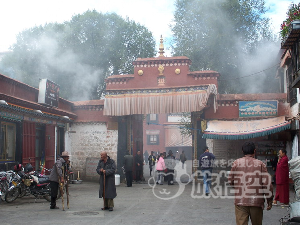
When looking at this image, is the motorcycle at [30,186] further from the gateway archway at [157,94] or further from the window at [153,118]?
the window at [153,118]

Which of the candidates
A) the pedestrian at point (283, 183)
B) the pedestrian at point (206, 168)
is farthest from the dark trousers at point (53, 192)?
the pedestrian at point (283, 183)

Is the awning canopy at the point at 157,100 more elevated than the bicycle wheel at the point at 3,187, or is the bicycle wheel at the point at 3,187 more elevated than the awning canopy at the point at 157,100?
the awning canopy at the point at 157,100

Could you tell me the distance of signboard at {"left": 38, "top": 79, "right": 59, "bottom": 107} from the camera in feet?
51.1

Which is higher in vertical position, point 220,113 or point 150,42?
point 150,42

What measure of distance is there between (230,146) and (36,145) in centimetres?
879

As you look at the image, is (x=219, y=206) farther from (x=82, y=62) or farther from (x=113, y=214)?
(x=82, y=62)

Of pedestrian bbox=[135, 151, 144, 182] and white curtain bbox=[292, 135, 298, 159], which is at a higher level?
white curtain bbox=[292, 135, 298, 159]

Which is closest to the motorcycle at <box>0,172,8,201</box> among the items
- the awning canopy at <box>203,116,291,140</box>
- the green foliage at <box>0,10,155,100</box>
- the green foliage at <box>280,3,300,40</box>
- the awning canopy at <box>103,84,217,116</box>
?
the awning canopy at <box>103,84,217,116</box>

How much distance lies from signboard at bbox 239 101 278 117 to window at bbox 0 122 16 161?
988 centimetres

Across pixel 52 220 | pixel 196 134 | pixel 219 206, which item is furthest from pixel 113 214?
pixel 196 134

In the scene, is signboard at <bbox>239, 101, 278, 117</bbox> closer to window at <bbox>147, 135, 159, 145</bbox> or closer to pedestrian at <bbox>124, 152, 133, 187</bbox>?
pedestrian at <bbox>124, 152, 133, 187</bbox>

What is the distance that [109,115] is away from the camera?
18469 millimetres

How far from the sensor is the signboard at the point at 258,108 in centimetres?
1703

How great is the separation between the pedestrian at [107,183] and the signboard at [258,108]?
8.96m
